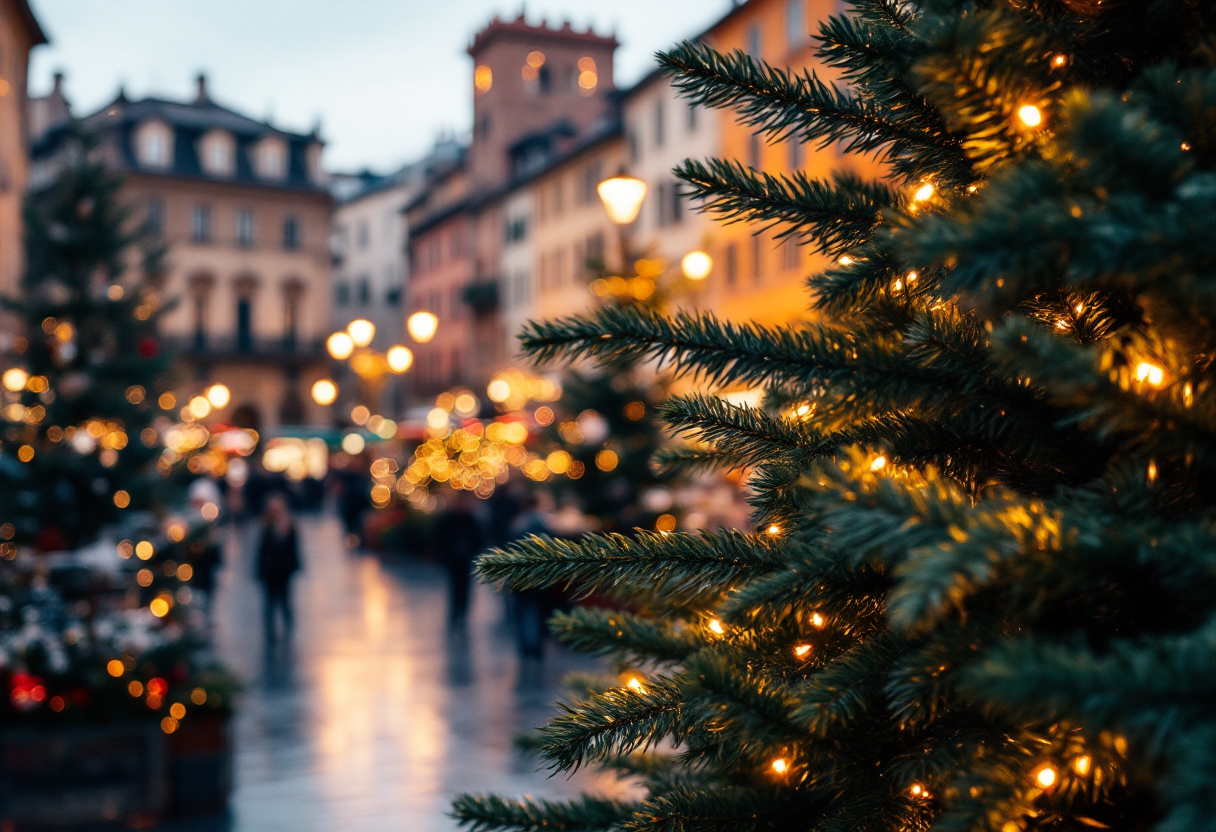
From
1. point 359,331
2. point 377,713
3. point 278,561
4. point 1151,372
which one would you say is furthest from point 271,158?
point 1151,372

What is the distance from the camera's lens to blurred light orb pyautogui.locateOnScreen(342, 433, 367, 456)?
5556cm

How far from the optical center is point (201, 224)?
223 ft

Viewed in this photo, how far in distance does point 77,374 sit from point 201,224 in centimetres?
6047

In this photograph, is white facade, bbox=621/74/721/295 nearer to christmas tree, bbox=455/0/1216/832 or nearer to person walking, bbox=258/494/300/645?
person walking, bbox=258/494/300/645

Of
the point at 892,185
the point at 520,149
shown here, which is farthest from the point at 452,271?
the point at 892,185

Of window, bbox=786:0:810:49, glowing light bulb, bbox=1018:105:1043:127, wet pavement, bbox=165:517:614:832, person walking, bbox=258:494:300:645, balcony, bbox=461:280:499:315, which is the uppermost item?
window, bbox=786:0:810:49

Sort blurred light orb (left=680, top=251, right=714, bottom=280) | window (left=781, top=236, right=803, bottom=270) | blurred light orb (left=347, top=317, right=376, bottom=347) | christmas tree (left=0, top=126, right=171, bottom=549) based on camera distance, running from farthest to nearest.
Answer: window (left=781, top=236, right=803, bottom=270), blurred light orb (left=347, top=317, right=376, bottom=347), blurred light orb (left=680, top=251, right=714, bottom=280), christmas tree (left=0, top=126, right=171, bottom=549)

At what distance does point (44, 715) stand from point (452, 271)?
64.0 metres

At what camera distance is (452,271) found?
71.3m

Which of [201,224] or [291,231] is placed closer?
[201,224]

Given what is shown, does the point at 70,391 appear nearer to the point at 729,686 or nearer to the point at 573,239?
the point at 729,686

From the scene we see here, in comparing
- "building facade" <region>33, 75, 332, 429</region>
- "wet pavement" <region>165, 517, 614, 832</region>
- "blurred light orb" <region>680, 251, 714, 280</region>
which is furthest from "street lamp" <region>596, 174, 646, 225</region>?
"building facade" <region>33, 75, 332, 429</region>

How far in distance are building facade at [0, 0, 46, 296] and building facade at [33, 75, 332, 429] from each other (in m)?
38.8

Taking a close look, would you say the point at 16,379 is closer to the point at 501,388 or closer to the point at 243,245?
the point at 501,388
